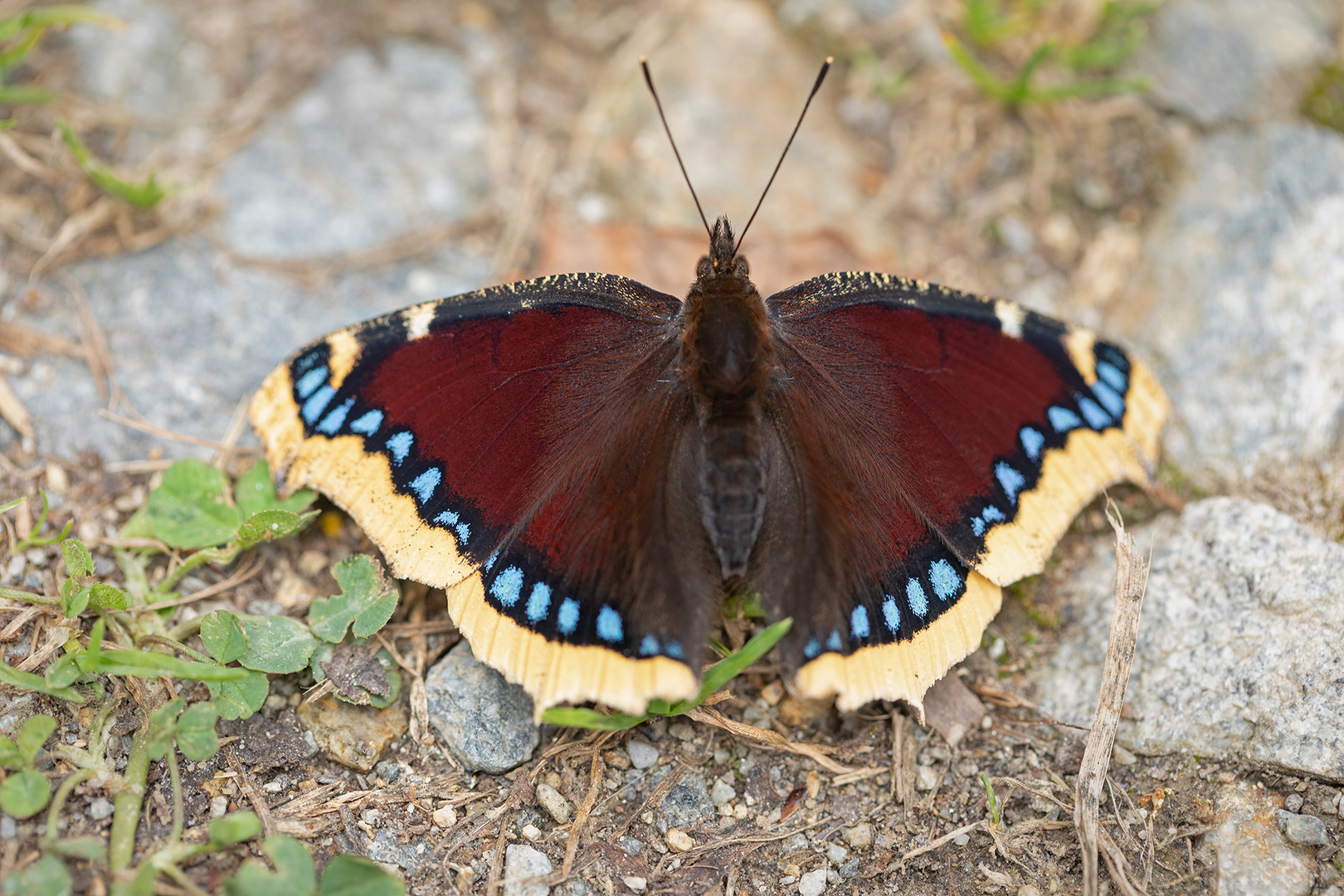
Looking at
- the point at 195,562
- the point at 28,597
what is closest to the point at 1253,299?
the point at 195,562

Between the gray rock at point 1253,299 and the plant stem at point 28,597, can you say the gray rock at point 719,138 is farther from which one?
the plant stem at point 28,597

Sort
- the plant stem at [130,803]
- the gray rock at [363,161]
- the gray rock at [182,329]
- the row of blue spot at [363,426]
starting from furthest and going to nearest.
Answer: the gray rock at [363,161] → the gray rock at [182,329] → the row of blue spot at [363,426] → the plant stem at [130,803]

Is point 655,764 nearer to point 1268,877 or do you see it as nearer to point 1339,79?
point 1268,877

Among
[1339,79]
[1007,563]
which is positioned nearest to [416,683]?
[1007,563]

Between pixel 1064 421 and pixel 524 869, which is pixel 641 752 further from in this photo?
pixel 1064 421

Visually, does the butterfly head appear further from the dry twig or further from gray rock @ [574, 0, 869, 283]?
the dry twig

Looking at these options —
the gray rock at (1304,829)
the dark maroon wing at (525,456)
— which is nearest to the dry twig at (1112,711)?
the gray rock at (1304,829)

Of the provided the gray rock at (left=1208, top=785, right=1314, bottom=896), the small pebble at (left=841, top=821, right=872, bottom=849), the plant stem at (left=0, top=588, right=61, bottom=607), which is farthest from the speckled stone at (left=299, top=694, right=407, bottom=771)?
the gray rock at (left=1208, top=785, right=1314, bottom=896)
